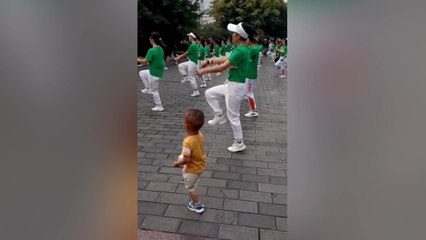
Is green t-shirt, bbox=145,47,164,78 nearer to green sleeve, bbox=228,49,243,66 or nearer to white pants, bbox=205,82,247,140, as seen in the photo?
white pants, bbox=205,82,247,140

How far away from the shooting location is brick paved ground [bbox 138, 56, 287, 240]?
115 inches

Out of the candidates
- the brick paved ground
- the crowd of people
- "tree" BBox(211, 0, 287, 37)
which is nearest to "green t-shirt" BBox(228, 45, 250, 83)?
the crowd of people

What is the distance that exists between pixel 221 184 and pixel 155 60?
486 centimetres

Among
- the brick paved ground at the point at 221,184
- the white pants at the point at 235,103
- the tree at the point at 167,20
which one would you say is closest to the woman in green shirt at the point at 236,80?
the white pants at the point at 235,103

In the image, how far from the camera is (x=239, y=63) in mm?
4957

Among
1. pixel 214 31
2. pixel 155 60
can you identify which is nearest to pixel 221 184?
pixel 155 60

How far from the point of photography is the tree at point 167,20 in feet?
74.5

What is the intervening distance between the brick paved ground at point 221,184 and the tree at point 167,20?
1706cm

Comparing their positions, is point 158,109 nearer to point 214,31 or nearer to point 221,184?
point 221,184
